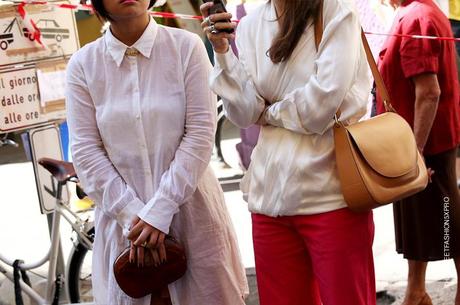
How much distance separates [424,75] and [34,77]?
2085 mm

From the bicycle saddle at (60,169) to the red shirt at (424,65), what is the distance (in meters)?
1.55

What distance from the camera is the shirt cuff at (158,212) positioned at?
2947 millimetres

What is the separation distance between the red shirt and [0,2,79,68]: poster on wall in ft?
5.72

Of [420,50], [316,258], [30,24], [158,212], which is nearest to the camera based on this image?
[316,258]

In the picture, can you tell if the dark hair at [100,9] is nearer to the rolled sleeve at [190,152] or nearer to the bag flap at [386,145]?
the rolled sleeve at [190,152]

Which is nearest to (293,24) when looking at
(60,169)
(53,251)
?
(60,169)

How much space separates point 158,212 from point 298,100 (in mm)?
666

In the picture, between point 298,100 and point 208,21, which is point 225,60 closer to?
point 208,21

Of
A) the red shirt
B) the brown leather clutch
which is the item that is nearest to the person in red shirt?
the red shirt

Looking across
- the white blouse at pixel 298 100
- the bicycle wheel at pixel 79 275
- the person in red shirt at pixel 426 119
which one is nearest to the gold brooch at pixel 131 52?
the white blouse at pixel 298 100

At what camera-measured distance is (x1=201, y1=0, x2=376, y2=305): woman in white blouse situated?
2635mm

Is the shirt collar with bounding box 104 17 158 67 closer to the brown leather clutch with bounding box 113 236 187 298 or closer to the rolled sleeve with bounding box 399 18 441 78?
the brown leather clutch with bounding box 113 236 187 298

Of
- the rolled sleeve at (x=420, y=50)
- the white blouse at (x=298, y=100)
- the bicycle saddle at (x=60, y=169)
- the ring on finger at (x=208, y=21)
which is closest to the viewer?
the white blouse at (x=298, y=100)

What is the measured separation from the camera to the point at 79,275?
460 cm
